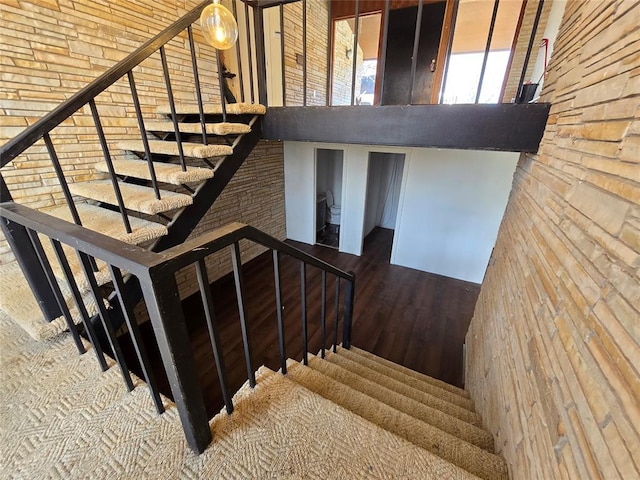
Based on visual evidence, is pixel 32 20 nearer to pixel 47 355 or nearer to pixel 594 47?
pixel 47 355

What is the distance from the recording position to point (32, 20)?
167 cm

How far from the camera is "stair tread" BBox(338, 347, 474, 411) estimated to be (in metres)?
1.81

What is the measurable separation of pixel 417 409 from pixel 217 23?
247 centimetres

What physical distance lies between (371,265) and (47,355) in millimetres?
3901

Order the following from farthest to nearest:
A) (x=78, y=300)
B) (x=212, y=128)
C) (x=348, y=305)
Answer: (x=348, y=305) → (x=212, y=128) → (x=78, y=300)

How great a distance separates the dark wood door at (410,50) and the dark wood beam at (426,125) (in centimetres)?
259

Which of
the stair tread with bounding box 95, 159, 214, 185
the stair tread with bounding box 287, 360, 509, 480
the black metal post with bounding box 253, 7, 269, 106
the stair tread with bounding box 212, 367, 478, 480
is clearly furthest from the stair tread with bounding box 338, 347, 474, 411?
the black metal post with bounding box 253, 7, 269, 106

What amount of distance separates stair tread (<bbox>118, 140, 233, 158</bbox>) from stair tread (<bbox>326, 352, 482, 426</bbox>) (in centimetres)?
168

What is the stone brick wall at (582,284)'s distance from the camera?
519mm

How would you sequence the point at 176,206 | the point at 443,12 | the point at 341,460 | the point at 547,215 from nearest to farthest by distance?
1. the point at 341,460
2. the point at 547,215
3. the point at 176,206
4. the point at 443,12

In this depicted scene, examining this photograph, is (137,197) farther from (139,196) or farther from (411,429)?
(411,429)

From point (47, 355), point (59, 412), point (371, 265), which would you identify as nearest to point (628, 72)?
point (59, 412)

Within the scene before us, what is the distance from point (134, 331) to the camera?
81 cm

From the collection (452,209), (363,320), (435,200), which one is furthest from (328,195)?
(363,320)
